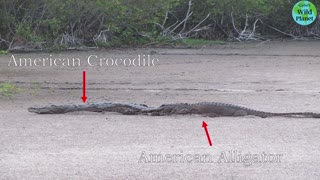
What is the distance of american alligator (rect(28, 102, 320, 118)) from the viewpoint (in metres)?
11.0

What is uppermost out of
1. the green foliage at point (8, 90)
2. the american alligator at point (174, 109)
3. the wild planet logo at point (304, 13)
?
the wild planet logo at point (304, 13)

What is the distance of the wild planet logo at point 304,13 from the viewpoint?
1110 inches

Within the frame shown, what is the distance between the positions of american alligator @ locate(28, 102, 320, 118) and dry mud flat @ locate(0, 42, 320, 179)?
0.12 meters

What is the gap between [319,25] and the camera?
92.6 ft

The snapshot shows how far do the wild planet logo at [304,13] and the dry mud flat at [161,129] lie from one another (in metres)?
10.0

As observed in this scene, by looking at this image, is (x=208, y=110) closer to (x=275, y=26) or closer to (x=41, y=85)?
(x=41, y=85)

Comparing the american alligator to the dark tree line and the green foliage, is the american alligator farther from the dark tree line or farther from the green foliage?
the dark tree line

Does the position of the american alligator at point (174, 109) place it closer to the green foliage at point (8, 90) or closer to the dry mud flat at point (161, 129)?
the dry mud flat at point (161, 129)

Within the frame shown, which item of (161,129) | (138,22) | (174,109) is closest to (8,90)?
(174,109)

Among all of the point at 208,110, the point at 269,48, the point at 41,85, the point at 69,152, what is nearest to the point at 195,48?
the point at 269,48

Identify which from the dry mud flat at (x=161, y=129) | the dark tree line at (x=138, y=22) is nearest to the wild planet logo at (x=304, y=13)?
the dark tree line at (x=138, y=22)

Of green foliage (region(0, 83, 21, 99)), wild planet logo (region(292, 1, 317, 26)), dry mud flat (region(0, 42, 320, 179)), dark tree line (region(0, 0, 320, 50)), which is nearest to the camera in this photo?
dry mud flat (region(0, 42, 320, 179))

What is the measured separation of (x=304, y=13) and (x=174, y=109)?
1916cm

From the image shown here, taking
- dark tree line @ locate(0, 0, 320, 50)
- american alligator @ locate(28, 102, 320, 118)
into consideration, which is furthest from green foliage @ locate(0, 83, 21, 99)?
dark tree line @ locate(0, 0, 320, 50)
